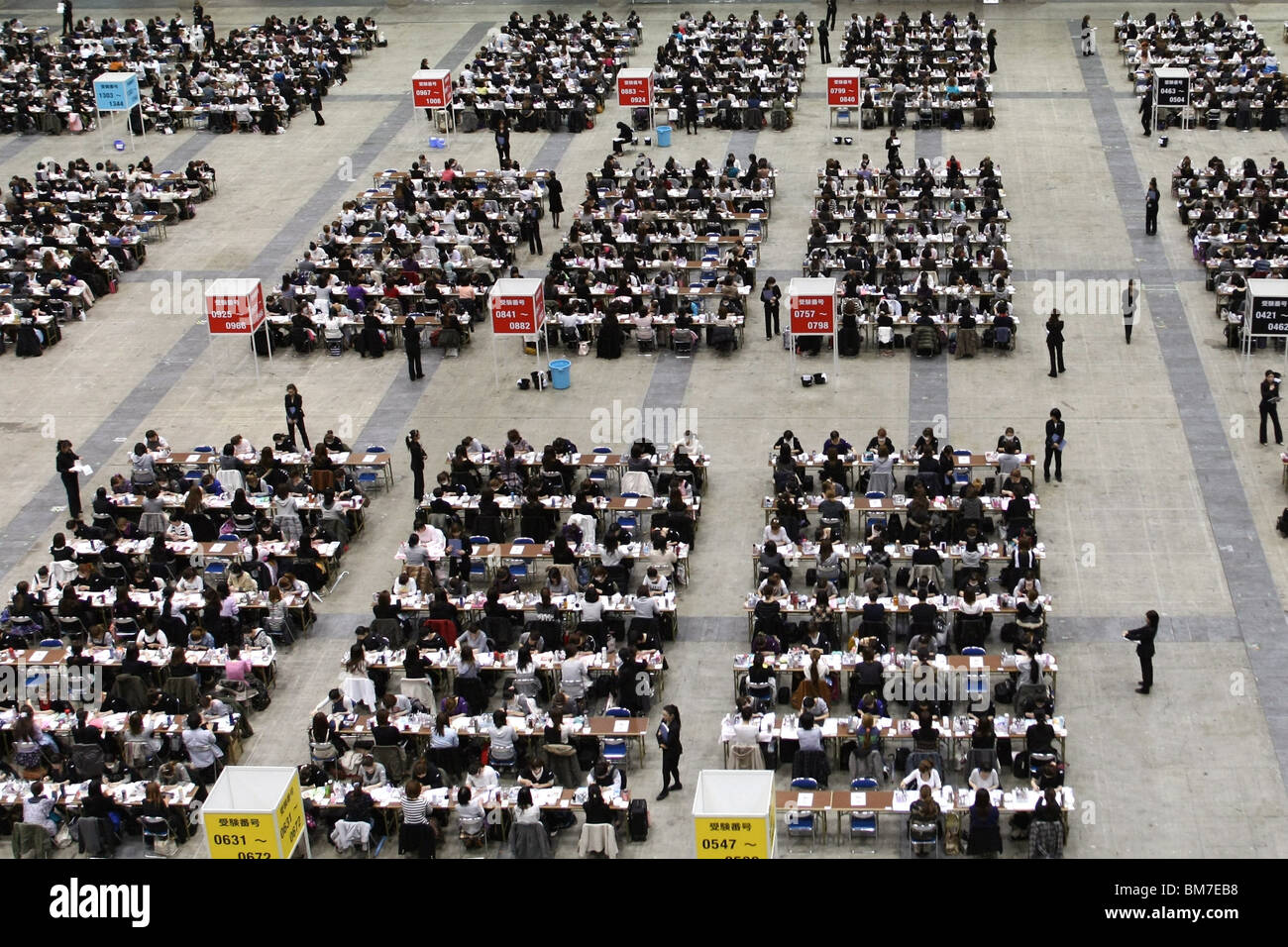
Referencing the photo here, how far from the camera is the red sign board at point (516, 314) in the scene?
30.6m

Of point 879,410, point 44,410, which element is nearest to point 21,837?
point 44,410

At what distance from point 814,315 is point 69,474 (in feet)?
44.9

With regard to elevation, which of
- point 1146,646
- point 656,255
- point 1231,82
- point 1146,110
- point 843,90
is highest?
point 843,90

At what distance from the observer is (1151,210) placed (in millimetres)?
37031

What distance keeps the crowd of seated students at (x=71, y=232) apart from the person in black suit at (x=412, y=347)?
858 cm

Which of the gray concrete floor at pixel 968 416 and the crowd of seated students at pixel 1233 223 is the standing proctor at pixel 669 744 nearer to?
the gray concrete floor at pixel 968 416

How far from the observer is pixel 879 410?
30.2 metres

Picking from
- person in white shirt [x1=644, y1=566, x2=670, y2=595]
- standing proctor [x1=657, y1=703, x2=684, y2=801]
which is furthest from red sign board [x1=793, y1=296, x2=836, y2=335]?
standing proctor [x1=657, y1=703, x2=684, y2=801]

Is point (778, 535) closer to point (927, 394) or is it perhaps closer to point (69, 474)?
point (927, 394)

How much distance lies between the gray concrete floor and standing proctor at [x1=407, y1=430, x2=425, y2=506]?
0.37 m

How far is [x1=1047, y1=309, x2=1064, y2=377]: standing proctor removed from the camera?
3075 centimetres

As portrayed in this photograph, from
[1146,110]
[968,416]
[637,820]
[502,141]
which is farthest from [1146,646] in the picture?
[502,141]

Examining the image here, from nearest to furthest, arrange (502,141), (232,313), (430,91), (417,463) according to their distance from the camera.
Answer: (417,463)
(232,313)
(502,141)
(430,91)

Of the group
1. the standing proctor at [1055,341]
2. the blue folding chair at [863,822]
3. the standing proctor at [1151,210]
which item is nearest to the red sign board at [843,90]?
the standing proctor at [1151,210]
